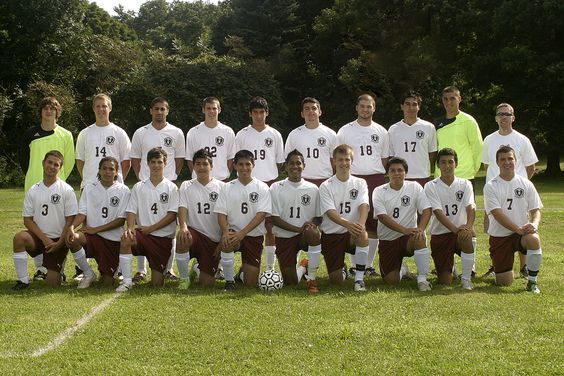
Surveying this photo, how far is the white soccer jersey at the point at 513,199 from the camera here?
7477mm

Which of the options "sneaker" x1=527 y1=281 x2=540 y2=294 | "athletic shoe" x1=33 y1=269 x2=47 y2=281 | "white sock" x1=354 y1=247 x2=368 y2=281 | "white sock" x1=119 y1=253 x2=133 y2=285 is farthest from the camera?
"athletic shoe" x1=33 y1=269 x2=47 y2=281

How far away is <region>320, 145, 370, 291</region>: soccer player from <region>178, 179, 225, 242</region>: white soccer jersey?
46.8 inches

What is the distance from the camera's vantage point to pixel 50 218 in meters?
7.76

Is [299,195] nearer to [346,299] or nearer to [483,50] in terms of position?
[346,299]

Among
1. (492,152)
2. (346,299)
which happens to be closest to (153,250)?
(346,299)

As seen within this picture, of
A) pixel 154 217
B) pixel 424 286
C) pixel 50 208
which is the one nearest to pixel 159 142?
pixel 154 217

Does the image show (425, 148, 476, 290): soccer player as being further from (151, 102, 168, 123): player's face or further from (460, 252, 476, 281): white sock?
(151, 102, 168, 123): player's face

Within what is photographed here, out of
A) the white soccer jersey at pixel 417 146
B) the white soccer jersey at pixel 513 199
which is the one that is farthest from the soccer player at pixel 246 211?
the white soccer jersey at pixel 513 199

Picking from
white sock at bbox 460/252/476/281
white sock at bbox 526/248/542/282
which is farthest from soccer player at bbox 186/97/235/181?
white sock at bbox 526/248/542/282

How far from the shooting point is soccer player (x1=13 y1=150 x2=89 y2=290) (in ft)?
25.2

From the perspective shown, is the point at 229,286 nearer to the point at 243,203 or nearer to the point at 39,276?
the point at 243,203

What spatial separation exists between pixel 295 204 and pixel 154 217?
1564 millimetres

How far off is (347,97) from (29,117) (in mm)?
15929

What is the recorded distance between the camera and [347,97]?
121 feet
